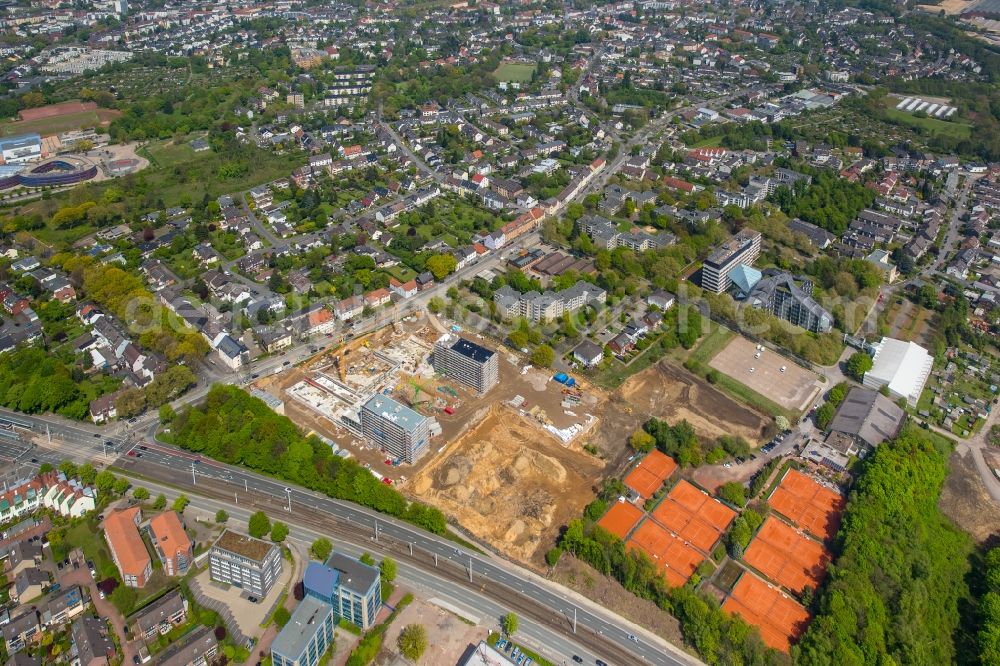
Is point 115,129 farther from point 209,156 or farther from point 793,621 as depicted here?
point 793,621

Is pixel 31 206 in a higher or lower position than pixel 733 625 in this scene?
lower

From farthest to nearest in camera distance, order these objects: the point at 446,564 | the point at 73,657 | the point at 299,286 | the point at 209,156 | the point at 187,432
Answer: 1. the point at 209,156
2. the point at 299,286
3. the point at 187,432
4. the point at 446,564
5. the point at 73,657

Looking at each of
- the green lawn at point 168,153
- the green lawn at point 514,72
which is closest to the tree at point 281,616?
the green lawn at point 168,153

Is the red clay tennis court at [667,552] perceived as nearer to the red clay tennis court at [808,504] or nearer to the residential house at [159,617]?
the red clay tennis court at [808,504]

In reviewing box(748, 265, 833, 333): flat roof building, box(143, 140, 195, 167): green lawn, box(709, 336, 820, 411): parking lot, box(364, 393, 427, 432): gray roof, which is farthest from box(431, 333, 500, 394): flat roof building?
box(143, 140, 195, 167): green lawn

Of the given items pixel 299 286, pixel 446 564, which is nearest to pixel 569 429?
pixel 446 564
